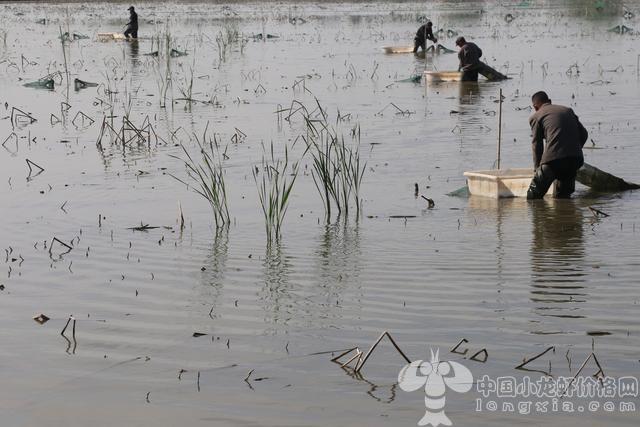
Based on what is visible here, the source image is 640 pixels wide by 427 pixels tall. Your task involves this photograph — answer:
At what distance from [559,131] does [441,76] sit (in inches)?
521

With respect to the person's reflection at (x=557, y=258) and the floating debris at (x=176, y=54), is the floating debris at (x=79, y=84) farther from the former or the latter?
the person's reflection at (x=557, y=258)

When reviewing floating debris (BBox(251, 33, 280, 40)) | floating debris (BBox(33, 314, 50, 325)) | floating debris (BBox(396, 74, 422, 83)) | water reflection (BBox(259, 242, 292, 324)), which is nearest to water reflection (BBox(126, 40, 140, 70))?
floating debris (BBox(251, 33, 280, 40))

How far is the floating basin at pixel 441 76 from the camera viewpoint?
2409cm

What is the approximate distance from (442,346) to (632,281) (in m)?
2.14

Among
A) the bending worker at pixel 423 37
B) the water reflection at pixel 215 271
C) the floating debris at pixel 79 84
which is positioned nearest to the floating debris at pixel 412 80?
the floating debris at pixel 79 84

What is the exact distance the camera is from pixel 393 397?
583cm

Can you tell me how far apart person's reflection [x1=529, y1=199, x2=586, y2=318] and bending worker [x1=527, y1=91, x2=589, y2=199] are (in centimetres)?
25

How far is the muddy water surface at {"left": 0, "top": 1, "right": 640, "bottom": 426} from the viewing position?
238 inches

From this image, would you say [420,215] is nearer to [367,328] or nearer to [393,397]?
[367,328]

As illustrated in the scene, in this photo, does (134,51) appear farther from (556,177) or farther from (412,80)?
(556,177)

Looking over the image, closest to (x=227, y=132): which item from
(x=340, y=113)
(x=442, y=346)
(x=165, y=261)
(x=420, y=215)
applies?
(x=340, y=113)

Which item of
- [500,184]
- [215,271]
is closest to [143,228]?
[215,271]

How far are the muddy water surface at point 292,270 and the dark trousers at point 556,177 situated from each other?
0.57 feet

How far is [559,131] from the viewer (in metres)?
11.2
